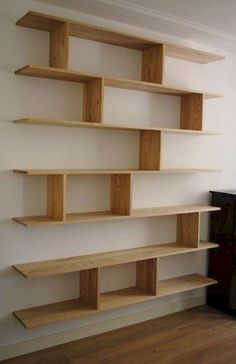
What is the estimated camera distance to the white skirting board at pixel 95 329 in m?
2.70

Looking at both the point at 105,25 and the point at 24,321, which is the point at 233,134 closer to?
the point at 105,25

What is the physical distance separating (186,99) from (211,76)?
444mm

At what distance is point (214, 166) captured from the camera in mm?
3682

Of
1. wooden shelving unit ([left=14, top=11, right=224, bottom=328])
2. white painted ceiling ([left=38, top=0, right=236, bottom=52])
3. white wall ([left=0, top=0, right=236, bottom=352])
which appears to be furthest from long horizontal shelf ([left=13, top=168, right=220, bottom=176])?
white painted ceiling ([left=38, top=0, right=236, bottom=52])

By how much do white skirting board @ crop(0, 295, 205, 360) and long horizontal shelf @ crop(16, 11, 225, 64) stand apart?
2.21 metres

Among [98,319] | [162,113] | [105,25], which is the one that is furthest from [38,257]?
[105,25]

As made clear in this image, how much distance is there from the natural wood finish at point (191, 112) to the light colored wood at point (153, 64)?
0.44 m

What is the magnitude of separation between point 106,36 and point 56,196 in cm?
Result: 122

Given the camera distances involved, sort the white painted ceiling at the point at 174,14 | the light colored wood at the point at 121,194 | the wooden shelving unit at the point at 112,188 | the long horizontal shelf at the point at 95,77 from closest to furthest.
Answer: the long horizontal shelf at the point at 95,77 → the wooden shelving unit at the point at 112,188 → the white painted ceiling at the point at 174,14 → the light colored wood at the point at 121,194

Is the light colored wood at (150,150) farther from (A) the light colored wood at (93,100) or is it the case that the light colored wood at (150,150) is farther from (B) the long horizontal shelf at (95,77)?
(A) the light colored wood at (93,100)

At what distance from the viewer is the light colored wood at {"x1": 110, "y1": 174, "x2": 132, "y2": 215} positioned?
2.85 metres

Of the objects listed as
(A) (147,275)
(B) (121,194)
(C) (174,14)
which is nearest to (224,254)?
(A) (147,275)

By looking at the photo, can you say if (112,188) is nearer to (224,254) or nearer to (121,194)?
(121,194)

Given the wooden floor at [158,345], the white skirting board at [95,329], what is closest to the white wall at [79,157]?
the white skirting board at [95,329]
